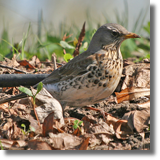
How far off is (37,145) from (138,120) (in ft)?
4.12

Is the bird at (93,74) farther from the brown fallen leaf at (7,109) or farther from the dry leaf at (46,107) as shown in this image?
the dry leaf at (46,107)

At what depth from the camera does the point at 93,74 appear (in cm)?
355

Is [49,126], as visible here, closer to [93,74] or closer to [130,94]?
[93,74]

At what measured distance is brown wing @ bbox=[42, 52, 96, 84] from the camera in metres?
3.70

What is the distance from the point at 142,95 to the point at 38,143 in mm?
1971

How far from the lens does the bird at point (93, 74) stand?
11.6 ft

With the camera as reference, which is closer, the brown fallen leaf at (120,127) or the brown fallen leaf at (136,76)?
the brown fallen leaf at (120,127)

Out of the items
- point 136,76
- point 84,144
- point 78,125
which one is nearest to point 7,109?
point 78,125

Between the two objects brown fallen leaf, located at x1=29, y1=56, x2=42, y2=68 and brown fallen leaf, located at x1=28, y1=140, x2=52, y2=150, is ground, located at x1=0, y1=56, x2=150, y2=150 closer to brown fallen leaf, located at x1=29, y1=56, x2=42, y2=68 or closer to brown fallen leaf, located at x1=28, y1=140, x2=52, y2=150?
brown fallen leaf, located at x1=28, y1=140, x2=52, y2=150

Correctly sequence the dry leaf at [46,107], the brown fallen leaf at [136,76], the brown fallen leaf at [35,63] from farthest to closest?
the brown fallen leaf at [35,63] < the brown fallen leaf at [136,76] < the dry leaf at [46,107]

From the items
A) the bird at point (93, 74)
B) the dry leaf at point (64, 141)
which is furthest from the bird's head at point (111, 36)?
the dry leaf at point (64, 141)

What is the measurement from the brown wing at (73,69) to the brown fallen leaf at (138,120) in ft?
2.79
